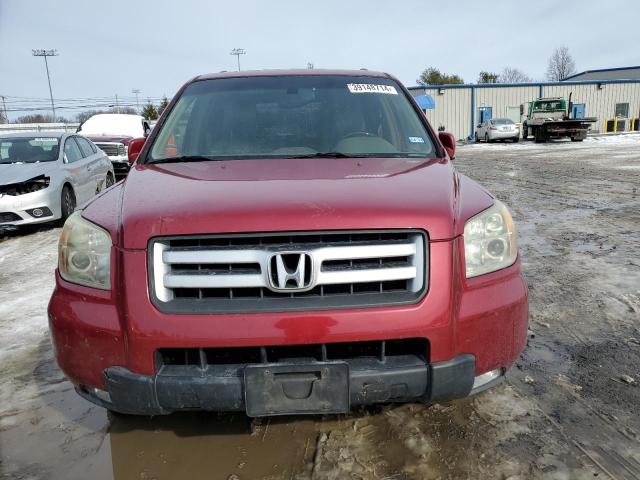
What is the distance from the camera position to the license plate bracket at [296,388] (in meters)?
1.92

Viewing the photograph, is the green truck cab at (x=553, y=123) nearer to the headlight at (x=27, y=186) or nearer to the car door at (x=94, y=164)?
the car door at (x=94, y=164)

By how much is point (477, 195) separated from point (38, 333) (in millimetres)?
3219

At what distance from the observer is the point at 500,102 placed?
133 feet

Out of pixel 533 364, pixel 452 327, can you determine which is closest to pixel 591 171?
pixel 533 364

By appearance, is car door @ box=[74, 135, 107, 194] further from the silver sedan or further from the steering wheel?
the steering wheel

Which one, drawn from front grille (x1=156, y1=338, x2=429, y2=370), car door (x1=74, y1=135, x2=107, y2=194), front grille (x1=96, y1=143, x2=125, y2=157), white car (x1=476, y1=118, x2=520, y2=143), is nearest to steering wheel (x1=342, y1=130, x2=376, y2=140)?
front grille (x1=156, y1=338, x2=429, y2=370)

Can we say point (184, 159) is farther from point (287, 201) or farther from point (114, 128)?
point (114, 128)

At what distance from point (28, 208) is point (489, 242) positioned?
23.3 feet

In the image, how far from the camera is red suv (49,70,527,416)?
1921 millimetres

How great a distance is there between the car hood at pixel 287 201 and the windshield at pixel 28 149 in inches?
275

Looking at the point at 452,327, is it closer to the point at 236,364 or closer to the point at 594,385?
the point at 236,364

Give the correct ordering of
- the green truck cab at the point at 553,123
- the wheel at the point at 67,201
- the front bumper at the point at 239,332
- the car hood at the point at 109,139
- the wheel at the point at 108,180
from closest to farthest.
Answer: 1. the front bumper at the point at 239,332
2. the wheel at the point at 67,201
3. the wheel at the point at 108,180
4. the car hood at the point at 109,139
5. the green truck cab at the point at 553,123

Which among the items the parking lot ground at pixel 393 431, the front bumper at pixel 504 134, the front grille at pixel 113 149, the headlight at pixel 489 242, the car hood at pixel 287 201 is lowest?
the front bumper at pixel 504 134

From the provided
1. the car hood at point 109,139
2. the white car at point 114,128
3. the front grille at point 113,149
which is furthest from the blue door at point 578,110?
the front grille at point 113,149
